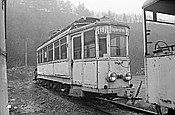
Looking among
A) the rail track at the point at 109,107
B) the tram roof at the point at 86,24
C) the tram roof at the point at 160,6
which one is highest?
the tram roof at the point at 86,24

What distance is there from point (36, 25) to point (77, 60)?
4468 cm

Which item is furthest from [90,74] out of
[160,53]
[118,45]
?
[160,53]

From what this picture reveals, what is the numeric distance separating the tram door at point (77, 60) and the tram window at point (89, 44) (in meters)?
0.30

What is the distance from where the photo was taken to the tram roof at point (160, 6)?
464 centimetres

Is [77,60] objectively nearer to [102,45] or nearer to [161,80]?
[102,45]

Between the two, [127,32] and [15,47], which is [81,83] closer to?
[127,32]

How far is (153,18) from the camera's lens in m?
5.07

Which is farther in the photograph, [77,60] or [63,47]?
[63,47]

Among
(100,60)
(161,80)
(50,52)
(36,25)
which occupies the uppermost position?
(36,25)

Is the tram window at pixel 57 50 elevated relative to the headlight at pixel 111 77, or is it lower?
elevated

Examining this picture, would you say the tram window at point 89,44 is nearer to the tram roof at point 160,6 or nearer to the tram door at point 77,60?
the tram door at point 77,60

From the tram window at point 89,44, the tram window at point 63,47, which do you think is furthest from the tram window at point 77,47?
the tram window at point 63,47

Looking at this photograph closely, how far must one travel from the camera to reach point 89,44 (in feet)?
A: 27.1

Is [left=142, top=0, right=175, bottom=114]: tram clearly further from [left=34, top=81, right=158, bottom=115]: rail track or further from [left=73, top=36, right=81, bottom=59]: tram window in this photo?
[left=73, top=36, right=81, bottom=59]: tram window
